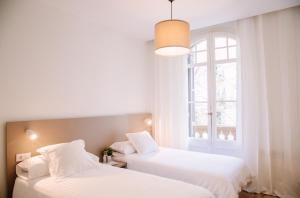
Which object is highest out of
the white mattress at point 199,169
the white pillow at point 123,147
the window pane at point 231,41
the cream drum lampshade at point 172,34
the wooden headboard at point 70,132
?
the window pane at point 231,41

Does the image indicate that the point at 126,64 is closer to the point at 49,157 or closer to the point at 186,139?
the point at 186,139

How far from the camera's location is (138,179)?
2307 mm

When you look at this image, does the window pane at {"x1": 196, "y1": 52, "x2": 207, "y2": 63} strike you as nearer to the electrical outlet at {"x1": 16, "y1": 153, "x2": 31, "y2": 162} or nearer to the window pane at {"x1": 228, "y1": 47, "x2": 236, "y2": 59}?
the window pane at {"x1": 228, "y1": 47, "x2": 236, "y2": 59}

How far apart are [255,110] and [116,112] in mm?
2206

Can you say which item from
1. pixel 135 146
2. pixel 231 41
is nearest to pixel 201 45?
pixel 231 41

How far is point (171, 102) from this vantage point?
13.6 feet

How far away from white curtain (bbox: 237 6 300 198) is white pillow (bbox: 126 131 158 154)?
1457 millimetres

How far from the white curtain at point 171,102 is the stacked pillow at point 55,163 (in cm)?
184

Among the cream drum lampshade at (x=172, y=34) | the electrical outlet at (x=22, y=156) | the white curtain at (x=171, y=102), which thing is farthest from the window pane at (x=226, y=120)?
the electrical outlet at (x=22, y=156)

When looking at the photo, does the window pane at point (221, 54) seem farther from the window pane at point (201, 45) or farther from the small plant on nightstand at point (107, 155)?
the small plant on nightstand at point (107, 155)

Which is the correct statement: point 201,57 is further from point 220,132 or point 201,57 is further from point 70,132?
point 70,132

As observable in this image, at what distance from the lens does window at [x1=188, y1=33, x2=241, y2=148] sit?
3691 mm

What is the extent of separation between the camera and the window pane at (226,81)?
3682 mm

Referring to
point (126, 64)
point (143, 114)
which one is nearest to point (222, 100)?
point (143, 114)
